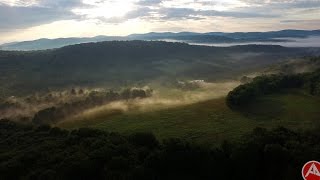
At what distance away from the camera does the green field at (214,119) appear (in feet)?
420

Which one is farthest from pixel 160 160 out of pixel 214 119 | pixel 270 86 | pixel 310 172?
pixel 270 86

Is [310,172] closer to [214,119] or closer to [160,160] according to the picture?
[160,160]

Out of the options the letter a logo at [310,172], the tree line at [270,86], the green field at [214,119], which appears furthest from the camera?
the tree line at [270,86]

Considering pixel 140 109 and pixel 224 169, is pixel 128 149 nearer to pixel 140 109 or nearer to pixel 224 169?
pixel 224 169

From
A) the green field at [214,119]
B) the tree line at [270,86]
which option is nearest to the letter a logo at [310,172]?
the green field at [214,119]

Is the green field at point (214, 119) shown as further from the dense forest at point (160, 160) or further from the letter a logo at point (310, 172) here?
the letter a logo at point (310, 172)

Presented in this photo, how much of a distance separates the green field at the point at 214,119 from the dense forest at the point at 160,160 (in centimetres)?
2748

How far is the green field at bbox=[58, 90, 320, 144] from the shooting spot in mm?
128125

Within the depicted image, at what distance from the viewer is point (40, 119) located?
530ft

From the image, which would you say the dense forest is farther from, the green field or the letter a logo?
the letter a logo

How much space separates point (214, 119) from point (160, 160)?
66.9 metres

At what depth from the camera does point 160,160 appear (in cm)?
8200

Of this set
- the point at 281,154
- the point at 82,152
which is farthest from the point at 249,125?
the point at 82,152

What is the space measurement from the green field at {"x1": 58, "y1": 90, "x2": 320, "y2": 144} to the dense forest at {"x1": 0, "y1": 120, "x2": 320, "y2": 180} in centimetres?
2748
